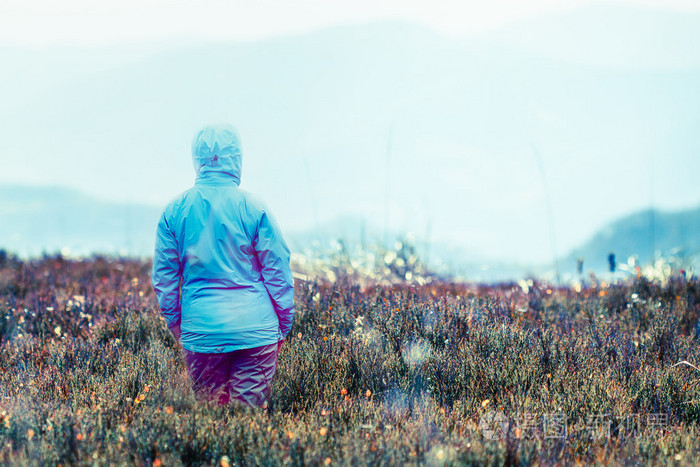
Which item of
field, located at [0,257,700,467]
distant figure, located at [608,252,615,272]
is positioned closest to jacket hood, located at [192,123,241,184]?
field, located at [0,257,700,467]

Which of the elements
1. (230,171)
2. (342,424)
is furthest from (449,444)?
(230,171)

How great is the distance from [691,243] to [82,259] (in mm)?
12616

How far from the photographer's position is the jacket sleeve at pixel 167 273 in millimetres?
3402

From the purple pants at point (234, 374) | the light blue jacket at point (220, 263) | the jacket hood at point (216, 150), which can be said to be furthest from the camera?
the jacket hood at point (216, 150)

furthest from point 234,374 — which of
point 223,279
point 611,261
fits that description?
point 611,261

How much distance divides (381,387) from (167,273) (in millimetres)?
1753

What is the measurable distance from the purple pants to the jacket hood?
3.83ft

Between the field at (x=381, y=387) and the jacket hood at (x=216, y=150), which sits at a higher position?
the jacket hood at (x=216, y=150)

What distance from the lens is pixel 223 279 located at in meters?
3.28

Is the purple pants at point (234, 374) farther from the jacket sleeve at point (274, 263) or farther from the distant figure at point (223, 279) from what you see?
the jacket sleeve at point (274, 263)

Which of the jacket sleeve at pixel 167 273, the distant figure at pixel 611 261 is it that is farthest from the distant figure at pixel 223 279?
the distant figure at pixel 611 261

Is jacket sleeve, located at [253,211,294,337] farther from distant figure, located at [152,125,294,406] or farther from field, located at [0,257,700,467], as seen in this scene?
field, located at [0,257,700,467]

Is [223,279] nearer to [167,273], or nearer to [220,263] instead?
[220,263]

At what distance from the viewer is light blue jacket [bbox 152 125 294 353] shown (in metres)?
3.27
